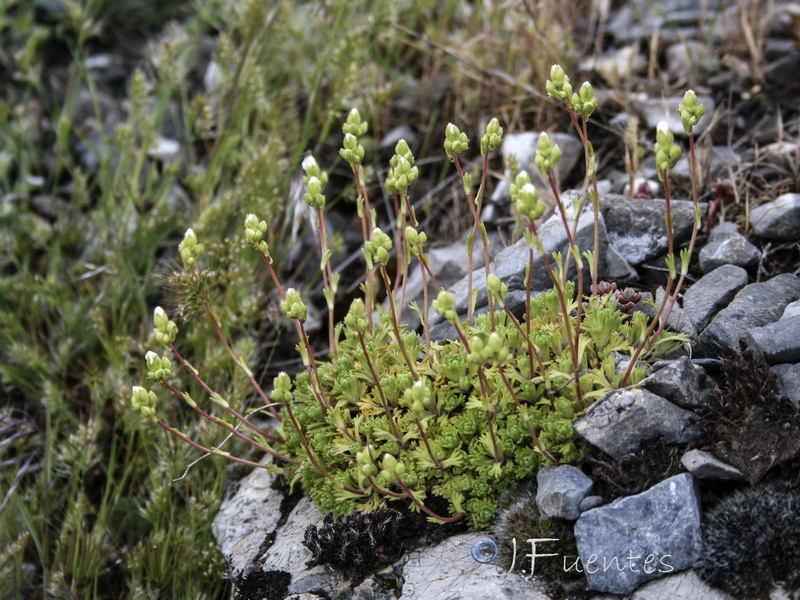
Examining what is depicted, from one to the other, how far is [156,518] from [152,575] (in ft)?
0.78

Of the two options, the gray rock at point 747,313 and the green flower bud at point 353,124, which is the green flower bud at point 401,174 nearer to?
the green flower bud at point 353,124

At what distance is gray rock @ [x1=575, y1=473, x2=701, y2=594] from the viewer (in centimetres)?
244

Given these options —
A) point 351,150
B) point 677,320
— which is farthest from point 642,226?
point 351,150

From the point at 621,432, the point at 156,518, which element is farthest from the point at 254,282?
the point at 621,432

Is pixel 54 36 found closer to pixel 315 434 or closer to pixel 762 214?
pixel 315 434

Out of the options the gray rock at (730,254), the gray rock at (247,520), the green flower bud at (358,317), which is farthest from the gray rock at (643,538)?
the gray rock at (247,520)

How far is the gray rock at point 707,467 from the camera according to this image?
247 cm

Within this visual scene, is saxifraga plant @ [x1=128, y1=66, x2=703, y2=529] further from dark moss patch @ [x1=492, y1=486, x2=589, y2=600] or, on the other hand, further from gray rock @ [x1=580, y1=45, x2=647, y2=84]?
gray rock @ [x1=580, y1=45, x2=647, y2=84]

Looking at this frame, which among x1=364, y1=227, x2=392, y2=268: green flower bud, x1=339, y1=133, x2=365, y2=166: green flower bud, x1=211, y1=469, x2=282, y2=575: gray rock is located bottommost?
x1=211, y1=469, x2=282, y2=575: gray rock

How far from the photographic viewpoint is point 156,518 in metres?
3.33

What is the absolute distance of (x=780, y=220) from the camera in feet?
11.4

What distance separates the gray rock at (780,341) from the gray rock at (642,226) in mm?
854

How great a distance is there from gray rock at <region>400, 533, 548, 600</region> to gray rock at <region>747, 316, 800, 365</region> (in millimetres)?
1183

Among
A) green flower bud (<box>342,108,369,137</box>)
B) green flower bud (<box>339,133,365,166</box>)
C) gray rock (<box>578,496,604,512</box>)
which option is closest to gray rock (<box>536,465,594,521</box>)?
gray rock (<box>578,496,604,512</box>)
